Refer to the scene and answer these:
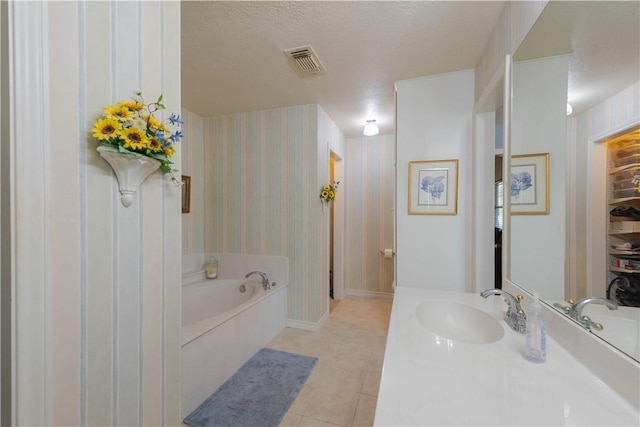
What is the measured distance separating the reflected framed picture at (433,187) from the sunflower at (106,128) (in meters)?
1.98

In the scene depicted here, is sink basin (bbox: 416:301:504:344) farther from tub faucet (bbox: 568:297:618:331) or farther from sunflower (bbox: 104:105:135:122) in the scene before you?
sunflower (bbox: 104:105:135:122)

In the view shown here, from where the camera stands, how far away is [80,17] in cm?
59

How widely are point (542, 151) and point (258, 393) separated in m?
2.22

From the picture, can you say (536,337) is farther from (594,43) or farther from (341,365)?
(341,365)

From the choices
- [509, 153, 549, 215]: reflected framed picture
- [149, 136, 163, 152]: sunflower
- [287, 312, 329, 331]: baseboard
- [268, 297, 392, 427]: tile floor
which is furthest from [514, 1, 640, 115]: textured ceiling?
[287, 312, 329, 331]: baseboard

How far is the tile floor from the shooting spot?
5.36 feet

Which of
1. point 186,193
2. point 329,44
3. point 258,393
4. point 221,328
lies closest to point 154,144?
point 329,44

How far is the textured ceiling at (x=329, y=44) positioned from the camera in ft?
4.81

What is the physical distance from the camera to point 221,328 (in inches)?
75.7

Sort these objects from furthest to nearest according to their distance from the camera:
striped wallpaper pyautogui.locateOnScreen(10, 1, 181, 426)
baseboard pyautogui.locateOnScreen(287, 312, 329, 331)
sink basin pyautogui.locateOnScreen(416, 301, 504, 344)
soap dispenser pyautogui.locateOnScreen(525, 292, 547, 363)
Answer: baseboard pyautogui.locateOnScreen(287, 312, 329, 331) → sink basin pyautogui.locateOnScreen(416, 301, 504, 344) → soap dispenser pyautogui.locateOnScreen(525, 292, 547, 363) → striped wallpaper pyautogui.locateOnScreen(10, 1, 181, 426)

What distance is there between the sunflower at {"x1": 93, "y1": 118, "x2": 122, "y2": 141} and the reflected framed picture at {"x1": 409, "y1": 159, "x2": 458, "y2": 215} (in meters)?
1.98

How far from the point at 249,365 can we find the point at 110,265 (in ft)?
6.17

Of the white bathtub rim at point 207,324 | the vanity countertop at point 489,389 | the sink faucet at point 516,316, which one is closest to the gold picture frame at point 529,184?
the sink faucet at point 516,316

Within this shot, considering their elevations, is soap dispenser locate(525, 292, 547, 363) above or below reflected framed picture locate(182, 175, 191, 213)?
below
